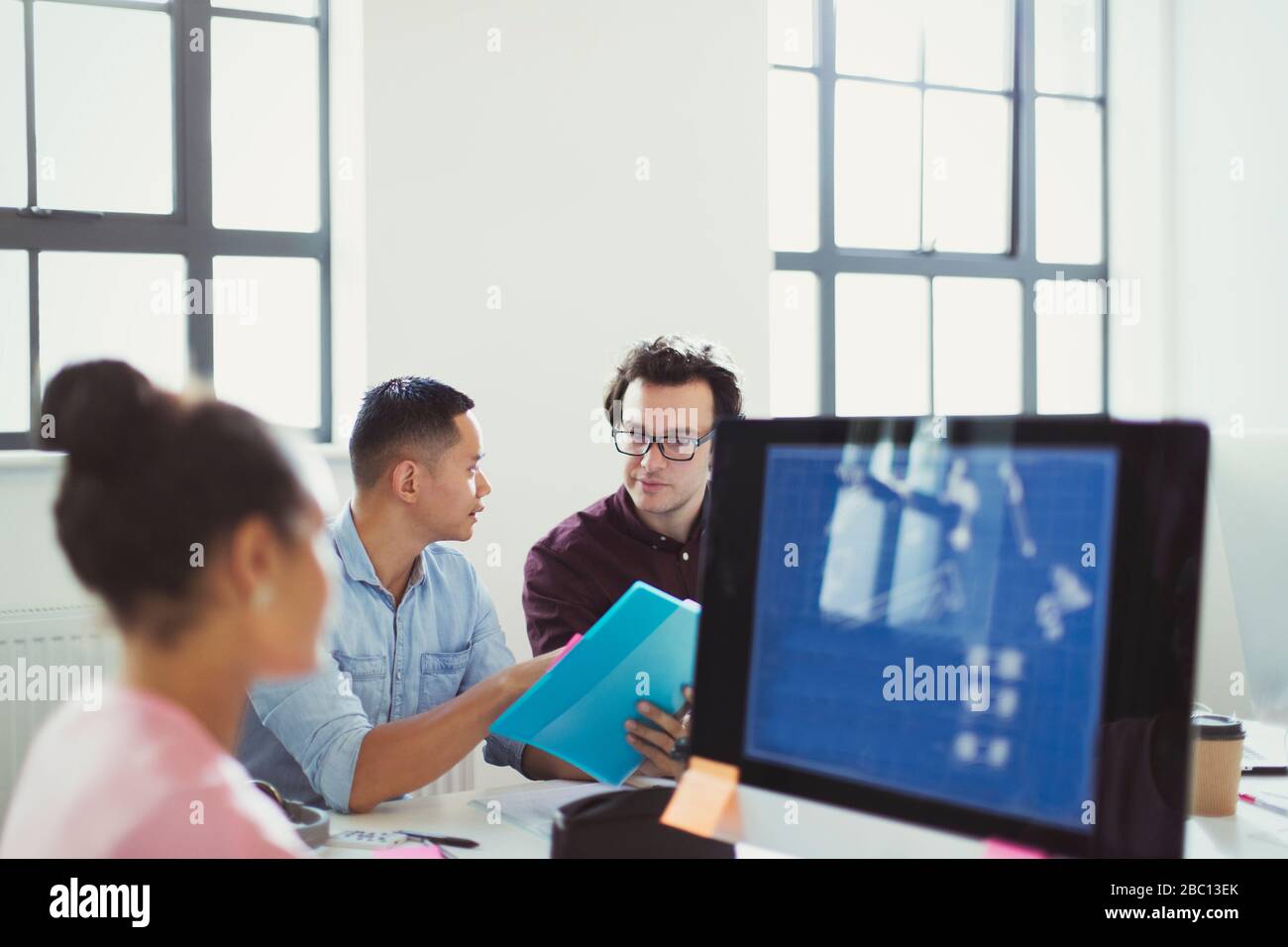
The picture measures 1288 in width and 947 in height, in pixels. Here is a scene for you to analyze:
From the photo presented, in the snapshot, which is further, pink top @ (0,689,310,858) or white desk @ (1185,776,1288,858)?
white desk @ (1185,776,1288,858)

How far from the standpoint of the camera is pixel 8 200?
2912 millimetres

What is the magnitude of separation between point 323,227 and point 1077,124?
104 inches

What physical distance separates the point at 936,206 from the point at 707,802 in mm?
3389

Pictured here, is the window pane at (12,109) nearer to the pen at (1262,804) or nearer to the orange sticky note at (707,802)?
the orange sticky note at (707,802)

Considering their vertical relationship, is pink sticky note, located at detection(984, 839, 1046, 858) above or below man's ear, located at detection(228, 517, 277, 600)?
below

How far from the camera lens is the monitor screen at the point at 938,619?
32.6 inches

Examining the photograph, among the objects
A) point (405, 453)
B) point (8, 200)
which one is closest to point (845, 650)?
point (405, 453)

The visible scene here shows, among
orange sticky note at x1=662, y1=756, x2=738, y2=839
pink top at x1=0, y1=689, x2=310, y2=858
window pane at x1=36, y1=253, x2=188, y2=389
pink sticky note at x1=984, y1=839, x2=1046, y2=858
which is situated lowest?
orange sticky note at x1=662, y1=756, x2=738, y2=839

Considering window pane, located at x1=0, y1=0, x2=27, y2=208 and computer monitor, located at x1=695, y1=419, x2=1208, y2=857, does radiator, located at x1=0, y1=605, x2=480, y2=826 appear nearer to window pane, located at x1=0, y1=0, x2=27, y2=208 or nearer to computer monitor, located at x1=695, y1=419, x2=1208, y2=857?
window pane, located at x1=0, y1=0, x2=27, y2=208

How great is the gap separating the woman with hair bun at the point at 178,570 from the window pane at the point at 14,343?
2.40m

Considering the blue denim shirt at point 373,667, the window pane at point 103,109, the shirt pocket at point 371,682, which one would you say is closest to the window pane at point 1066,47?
the window pane at point 103,109

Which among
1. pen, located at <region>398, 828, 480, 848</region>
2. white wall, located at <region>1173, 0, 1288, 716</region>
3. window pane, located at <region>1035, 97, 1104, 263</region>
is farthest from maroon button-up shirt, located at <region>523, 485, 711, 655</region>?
window pane, located at <region>1035, 97, 1104, 263</region>

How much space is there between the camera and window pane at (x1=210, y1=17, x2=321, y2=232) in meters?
3.09


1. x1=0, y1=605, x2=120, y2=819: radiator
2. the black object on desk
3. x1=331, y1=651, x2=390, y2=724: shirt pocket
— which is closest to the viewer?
the black object on desk
